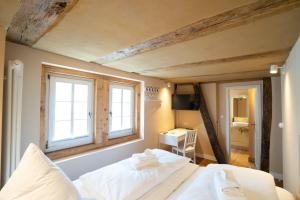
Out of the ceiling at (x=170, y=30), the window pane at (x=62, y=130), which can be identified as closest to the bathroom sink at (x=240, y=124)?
the ceiling at (x=170, y=30)

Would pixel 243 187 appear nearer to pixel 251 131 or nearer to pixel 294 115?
pixel 294 115

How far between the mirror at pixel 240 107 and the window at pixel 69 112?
4689mm

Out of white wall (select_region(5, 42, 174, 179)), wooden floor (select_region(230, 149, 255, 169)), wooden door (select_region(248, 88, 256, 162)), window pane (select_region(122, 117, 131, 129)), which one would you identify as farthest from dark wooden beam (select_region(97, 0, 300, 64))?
wooden floor (select_region(230, 149, 255, 169))

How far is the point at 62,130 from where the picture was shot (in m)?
2.31

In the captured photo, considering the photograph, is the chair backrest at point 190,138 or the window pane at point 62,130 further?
the chair backrest at point 190,138

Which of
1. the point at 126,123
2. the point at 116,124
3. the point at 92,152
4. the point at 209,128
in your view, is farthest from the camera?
the point at 209,128

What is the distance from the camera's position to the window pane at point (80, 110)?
2465mm

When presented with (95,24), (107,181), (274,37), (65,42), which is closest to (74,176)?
(107,181)

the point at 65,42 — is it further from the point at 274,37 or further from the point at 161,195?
the point at 274,37

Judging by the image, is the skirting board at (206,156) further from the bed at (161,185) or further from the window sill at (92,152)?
the bed at (161,185)

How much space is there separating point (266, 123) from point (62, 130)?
4.07 m

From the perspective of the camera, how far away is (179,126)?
4754 millimetres

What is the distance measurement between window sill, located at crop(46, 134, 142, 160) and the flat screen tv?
1.63m

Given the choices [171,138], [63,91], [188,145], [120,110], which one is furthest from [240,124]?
[63,91]
